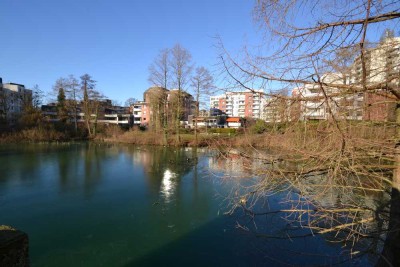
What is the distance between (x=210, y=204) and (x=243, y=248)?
2.77 meters

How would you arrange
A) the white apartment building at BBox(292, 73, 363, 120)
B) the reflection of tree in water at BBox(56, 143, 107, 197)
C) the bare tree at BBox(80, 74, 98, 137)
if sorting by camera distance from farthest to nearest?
the bare tree at BBox(80, 74, 98, 137) < the reflection of tree in water at BBox(56, 143, 107, 197) < the white apartment building at BBox(292, 73, 363, 120)

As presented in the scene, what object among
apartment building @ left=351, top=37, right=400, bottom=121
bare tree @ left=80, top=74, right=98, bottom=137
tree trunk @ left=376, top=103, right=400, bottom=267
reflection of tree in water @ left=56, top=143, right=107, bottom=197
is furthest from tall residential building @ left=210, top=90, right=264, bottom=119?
Result: bare tree @ left=80, top=74, right=98, bottom=137

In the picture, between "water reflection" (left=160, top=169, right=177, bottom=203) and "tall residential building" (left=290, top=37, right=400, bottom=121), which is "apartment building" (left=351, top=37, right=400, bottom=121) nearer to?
"tall residential building" (left=290, top=37, right=400, bottom=121)

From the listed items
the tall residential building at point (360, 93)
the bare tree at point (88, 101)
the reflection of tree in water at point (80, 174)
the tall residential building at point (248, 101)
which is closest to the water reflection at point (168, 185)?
the reflection of tree in water at point (80, 174)

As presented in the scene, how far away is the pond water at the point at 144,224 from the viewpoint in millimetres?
4812

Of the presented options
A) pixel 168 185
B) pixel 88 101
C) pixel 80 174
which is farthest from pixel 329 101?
pixel 88 101

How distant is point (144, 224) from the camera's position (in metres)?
6.41

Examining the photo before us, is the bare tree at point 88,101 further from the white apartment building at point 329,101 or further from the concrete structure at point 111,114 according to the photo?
the white apartment building at point 329,101

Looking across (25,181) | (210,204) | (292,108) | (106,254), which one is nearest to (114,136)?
(25,181)

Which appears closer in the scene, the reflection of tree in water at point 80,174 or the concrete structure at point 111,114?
the reflection of tree in water at point 80,174

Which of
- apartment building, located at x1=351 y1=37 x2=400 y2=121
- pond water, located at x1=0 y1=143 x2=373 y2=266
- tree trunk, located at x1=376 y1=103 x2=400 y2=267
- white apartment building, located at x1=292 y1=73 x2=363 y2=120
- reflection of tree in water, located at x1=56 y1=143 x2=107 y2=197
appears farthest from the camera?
reflection of tree in water, located at x1=56 y1=143 x2=107 y2=197

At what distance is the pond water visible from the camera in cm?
481

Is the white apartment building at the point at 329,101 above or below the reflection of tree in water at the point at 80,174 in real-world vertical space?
above

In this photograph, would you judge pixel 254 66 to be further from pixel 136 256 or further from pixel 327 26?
pixel 136 256
